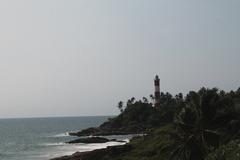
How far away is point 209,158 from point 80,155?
198 ft

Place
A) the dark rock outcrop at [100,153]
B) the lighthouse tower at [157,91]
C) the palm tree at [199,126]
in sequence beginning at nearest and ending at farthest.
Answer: the palm tree at [199,126]
the dark rock outcrop at [100,153]
the lighthouse tower at [157,91]

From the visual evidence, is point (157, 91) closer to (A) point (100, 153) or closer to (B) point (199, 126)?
(A) point (100, 153)

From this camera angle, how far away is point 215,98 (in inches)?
1667

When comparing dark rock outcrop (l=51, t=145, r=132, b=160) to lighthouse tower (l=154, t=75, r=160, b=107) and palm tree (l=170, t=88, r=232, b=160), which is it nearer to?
palm tree (l=170, t=88, r=232, b=160)

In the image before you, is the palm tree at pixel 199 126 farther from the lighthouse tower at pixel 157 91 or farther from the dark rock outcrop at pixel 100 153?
the lighthouse tower at pixel 157 91

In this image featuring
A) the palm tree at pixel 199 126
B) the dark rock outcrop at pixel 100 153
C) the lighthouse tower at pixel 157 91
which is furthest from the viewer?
the lighthouse tower at pixel 157 91

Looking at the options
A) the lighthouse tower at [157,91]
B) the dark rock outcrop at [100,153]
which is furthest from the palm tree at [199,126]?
the lighthouse tower at [157,91]

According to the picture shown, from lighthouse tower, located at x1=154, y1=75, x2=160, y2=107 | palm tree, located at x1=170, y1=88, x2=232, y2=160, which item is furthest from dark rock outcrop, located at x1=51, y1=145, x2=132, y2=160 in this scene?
lighthouse tower, located at x1=154, y1=75, x2=160, y2=107

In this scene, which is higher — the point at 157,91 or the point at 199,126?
the point at 157,91

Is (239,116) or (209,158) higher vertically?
(239,116)

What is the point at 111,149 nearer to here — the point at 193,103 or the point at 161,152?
the point at 161,152

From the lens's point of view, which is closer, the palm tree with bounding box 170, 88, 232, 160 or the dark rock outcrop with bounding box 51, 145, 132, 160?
the palm tree with bounding box 170, 88, 232, 160

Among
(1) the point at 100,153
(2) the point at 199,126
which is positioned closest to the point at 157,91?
(1) the point at 100,153

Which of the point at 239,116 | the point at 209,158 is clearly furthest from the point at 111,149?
the point at 209,158
